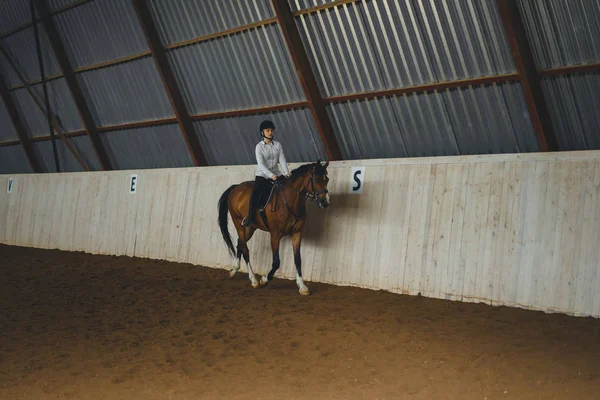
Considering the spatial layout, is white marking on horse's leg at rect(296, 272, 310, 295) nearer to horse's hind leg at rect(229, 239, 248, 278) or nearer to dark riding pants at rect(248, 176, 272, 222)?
dark riding pants at rect(248, 176, 272, 222)

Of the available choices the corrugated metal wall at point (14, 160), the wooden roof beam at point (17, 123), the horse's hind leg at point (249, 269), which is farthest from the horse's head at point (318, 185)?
the corrugated metal wall at point (14, 160)

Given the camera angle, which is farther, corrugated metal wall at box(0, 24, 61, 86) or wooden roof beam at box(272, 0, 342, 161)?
corrugated metal wall at box(0, 24, 61, 86)

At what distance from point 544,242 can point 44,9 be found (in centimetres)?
1382

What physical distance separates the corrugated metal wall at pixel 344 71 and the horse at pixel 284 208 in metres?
2.07

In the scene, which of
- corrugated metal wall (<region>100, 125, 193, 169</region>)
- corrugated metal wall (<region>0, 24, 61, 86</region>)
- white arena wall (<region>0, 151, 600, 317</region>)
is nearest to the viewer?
white arena wall (<region>0, 151, 600, 317</region>)

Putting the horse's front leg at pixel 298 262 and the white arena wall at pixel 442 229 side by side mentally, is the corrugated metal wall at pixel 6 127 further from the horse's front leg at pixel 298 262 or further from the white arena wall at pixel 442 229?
the horse's front leg at pixel 298 262

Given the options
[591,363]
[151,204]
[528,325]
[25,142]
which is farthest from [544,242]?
[25,142]

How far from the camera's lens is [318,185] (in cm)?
960

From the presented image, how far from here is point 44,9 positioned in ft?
56.1

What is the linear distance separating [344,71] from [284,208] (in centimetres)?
274

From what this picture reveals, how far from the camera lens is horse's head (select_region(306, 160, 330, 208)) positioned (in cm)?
951

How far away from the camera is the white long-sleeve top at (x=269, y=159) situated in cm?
1037

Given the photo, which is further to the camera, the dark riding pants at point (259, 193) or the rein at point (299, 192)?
the dark riding pants at point (259, 193)

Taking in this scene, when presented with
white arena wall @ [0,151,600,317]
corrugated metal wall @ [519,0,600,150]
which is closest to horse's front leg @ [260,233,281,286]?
white arena wall @ [0,151,600,317]
